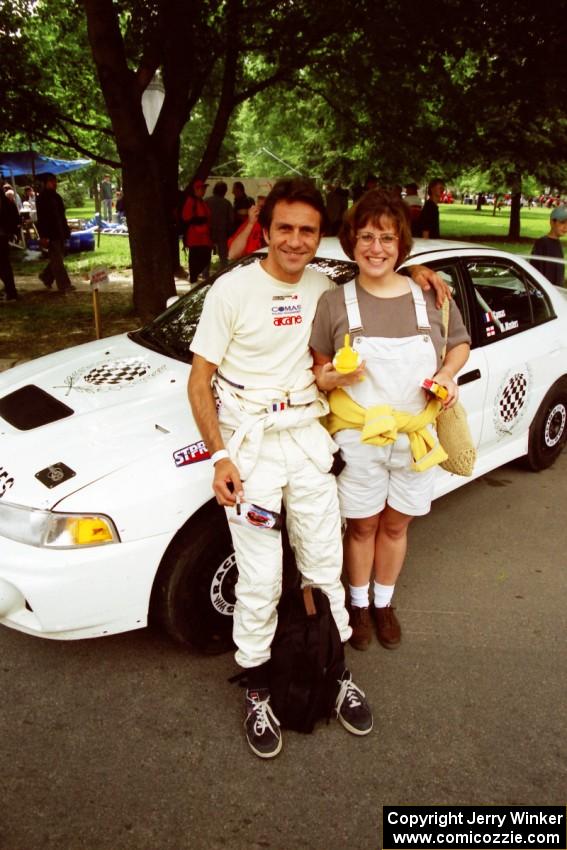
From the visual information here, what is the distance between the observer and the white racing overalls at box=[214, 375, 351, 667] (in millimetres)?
2307

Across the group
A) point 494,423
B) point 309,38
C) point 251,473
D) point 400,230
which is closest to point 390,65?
point 309,38

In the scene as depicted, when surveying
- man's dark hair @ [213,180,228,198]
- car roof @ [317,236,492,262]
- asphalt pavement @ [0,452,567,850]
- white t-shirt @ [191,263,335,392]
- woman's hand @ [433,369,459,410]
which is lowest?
asphalt pavement @ [0,452,567,850]

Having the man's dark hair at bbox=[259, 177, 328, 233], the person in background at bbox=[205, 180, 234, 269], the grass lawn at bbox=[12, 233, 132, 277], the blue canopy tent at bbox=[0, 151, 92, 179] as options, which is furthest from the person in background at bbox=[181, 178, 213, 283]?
the blue canopy tent at bbox=[0, 151, 92, 179]

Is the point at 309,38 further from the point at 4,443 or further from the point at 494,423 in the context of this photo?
the point at 4,443

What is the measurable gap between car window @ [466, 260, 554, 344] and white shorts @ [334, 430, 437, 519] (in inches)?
53.8

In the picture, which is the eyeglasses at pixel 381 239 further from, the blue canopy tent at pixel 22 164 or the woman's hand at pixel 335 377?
the blue canopy tent at pixel 22 164

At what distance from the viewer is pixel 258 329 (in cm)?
226

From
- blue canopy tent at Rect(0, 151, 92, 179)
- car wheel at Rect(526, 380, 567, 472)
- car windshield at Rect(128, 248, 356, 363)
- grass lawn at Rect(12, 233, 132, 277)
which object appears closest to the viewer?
car windshield at Rect(128, 248, 356, 363)

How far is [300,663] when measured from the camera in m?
2.35

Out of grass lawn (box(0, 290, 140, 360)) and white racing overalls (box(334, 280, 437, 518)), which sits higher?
white racing overalls (box(334, 280, 437, 518))

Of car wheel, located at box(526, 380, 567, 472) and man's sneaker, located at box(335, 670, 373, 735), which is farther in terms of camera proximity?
car wheel, located at box(526, 380, 567, 472)

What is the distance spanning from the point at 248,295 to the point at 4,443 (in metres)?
1.26

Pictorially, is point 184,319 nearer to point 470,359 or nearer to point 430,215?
point 470,359

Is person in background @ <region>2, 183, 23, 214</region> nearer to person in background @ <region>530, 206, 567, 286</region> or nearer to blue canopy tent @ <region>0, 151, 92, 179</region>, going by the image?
blue canopy tent @ <region>0, 151, 92, 179</region>
